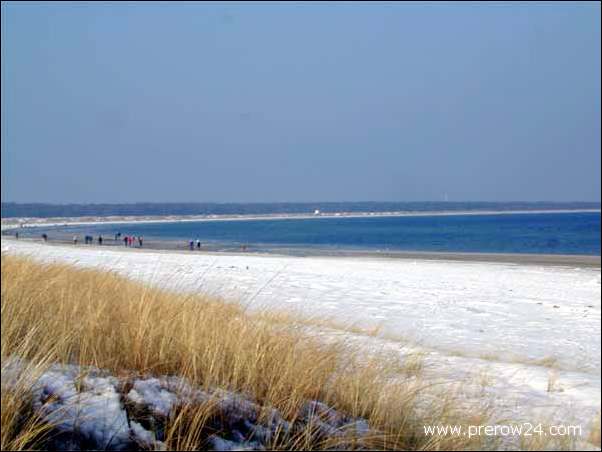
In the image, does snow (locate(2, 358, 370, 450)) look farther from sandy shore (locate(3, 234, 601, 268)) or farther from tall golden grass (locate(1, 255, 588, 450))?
sandy shore (locate(3, 234, 601, 268))

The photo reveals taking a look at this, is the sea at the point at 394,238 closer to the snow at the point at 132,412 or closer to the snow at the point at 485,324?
the snow at the point at 485,324

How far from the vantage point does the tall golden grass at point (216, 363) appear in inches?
119

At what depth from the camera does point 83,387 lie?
3.20 meters

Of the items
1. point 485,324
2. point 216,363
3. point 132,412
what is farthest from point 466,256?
point 132,412

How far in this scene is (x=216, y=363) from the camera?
360cm

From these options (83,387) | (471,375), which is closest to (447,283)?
(471,375)

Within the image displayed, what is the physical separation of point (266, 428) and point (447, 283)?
12.1m

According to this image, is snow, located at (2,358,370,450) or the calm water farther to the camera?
the calm water

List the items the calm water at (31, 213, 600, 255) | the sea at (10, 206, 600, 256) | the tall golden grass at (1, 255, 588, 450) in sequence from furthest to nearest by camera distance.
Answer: the calm water at (31, 213, 600, 255), the sea at (10, 206, 600, 256), the tall golden grass at (1, 255, 588, 450)

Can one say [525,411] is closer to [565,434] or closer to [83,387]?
[565,434]

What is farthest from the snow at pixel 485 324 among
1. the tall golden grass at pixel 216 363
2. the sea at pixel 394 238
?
the sea at pixel 394 238

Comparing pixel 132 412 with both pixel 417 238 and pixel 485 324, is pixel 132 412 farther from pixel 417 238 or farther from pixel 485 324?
pixel 417 238

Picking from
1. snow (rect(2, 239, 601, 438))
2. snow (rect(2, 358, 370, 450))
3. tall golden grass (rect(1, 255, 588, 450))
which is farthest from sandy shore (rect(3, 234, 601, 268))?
snow (rect(2, 358, 370, 450))

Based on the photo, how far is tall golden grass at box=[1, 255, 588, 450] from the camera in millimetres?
3024
